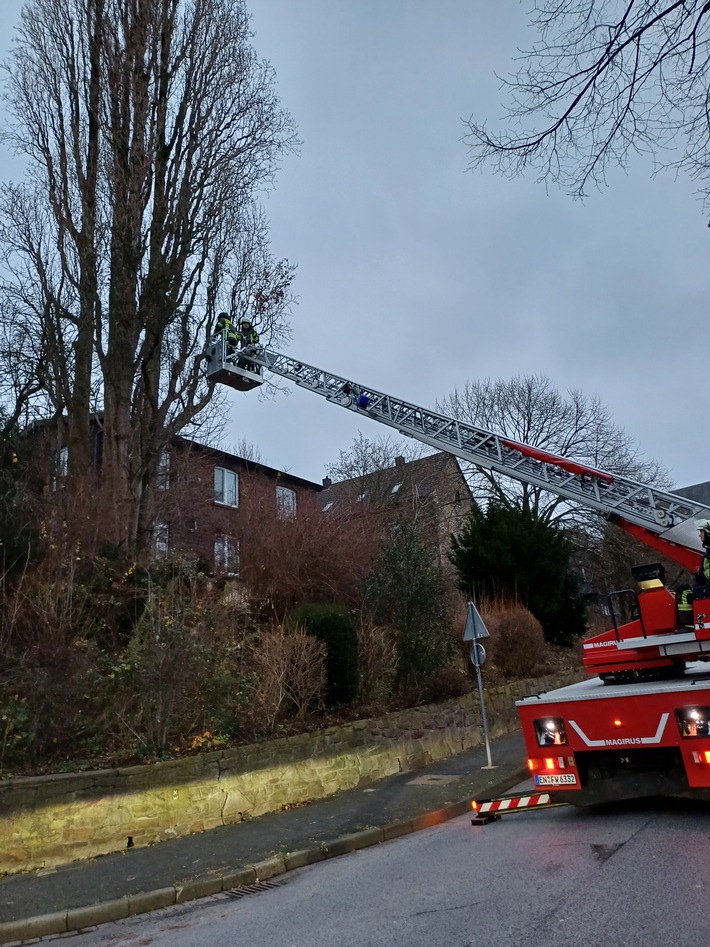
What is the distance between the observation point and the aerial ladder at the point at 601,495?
7941mm

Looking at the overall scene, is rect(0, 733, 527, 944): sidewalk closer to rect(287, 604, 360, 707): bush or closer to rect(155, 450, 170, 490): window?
rect(287, 604, 360, 707): bush

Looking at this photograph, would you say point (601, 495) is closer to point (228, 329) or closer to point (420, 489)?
point (228, 329)

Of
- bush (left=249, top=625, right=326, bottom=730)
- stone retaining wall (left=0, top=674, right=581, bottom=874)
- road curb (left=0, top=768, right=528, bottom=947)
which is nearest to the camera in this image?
road curb (left=0, top=768, right=528, bottom=947)

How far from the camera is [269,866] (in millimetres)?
6902

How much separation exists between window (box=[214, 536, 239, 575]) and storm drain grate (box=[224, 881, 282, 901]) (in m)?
7.51

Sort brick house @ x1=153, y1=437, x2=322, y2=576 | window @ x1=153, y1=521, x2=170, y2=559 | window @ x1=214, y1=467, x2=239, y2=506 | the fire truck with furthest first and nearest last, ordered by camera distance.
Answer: window @ x1=214, y1=467, x2=239, y2=506
brick house @ x1=153, y1=437, x2=322, y2=576
window @ x1=153, y1=521, x2=170, y2=559
the fire truck

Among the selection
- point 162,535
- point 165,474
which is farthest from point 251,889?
point 165,474

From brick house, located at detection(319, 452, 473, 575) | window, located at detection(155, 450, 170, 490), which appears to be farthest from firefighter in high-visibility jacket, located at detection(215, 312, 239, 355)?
brick house, located at detection(319, 452, 473, 575)

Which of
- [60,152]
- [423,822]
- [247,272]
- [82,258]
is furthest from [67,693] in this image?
[60,152]

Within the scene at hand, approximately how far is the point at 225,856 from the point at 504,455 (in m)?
7.90

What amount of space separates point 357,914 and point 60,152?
45.3ft

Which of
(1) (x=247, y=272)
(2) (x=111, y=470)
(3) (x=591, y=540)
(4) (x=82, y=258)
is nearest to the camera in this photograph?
(2) (x=111, y=470)

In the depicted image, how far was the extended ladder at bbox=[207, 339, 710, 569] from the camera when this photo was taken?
10633 millimetres

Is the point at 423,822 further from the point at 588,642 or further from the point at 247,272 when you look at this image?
the point at 247,272
